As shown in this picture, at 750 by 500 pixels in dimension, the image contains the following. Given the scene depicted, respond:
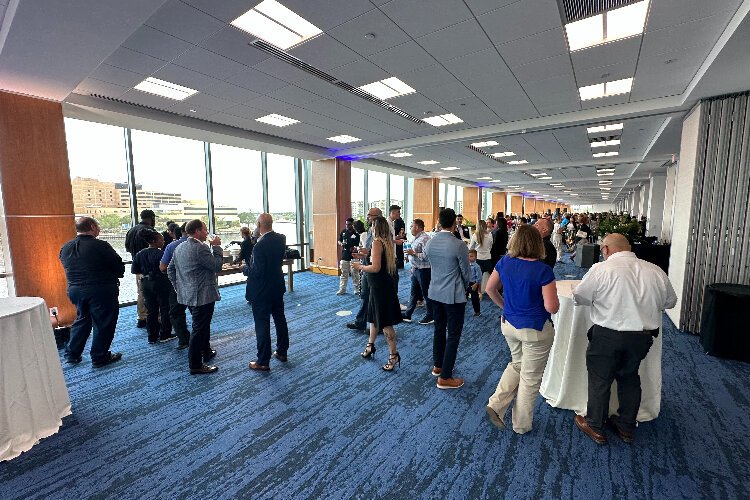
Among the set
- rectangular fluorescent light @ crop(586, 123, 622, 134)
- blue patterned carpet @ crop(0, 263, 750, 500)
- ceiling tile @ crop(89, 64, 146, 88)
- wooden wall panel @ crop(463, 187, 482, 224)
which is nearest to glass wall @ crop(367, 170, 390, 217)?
wooden wall panel @ crop(463, 187, 482, 224)

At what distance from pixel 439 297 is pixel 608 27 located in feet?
10.1

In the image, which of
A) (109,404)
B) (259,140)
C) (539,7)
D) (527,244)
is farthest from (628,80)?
(109,404)

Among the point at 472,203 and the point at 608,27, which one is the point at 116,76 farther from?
the point at 472,203

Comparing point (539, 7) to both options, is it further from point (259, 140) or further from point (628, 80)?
point (259, 140)

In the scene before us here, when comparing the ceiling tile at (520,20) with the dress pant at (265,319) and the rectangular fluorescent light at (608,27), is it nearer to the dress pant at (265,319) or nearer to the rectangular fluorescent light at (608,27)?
the rectangular fluorescent light at (608,27)

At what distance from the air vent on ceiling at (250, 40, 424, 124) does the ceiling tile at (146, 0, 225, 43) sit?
44 centimetres

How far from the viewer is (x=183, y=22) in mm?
2922

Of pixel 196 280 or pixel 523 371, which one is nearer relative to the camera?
pixel 523 371

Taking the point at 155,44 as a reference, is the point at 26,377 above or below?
below

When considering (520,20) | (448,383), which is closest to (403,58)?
(520,20)

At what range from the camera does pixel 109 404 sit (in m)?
2.91

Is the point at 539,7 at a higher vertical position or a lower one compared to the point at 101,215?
higher

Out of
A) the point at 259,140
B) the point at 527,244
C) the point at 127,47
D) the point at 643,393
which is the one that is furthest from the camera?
the point at 259,140

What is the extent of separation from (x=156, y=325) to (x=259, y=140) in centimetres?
432
